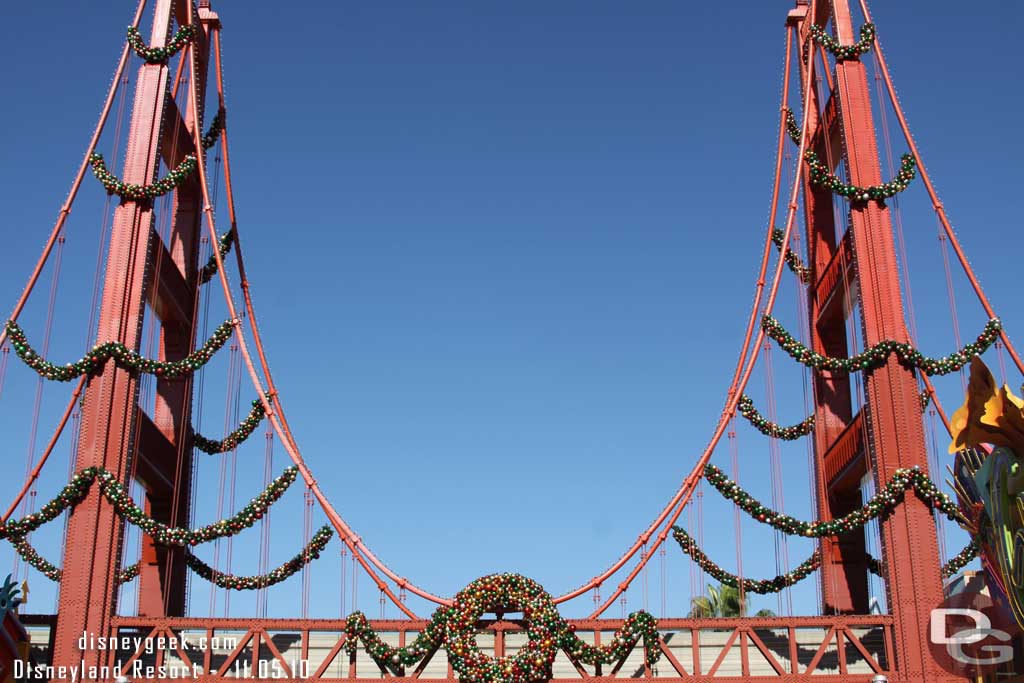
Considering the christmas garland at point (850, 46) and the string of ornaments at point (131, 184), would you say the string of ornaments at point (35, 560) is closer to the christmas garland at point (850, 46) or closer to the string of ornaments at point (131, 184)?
the string of ornaments at point (131, 184)

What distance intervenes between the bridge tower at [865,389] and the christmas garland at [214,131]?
16.7m

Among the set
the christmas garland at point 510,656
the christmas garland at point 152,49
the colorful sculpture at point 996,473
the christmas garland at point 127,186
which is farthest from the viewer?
the christmas garland at point 152,49

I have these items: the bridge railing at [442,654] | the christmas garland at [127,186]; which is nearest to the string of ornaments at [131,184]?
the christmas garland at [127,186]

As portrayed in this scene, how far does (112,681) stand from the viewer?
27562 mm

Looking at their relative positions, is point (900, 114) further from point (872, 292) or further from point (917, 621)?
point (917, 621)

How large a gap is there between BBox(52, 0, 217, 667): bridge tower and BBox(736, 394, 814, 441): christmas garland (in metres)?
14.5

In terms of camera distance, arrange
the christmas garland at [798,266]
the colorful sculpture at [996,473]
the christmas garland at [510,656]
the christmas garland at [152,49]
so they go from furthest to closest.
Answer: the christmas garland at [798,266]
the christmas garland at [152,49]
the christmas garland at [510,656]
the colorful sculpture at [996,473]

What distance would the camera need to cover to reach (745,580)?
32.4 meters

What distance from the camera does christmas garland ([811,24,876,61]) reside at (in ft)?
110

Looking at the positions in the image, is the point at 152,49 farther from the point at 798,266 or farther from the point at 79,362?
the point at 798,266

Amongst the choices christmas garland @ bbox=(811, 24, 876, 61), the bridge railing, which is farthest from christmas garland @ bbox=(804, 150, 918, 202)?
the bridge railing

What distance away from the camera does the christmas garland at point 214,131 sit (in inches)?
1459

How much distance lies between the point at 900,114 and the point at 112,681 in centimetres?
2362

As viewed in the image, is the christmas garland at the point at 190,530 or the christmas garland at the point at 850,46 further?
the christmas garland at the point at 850,46
